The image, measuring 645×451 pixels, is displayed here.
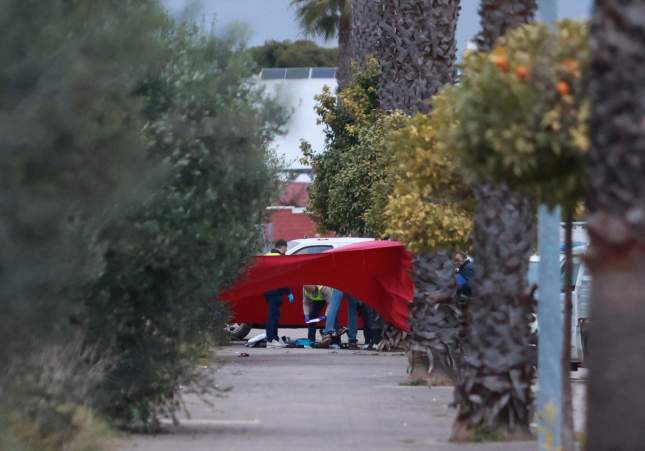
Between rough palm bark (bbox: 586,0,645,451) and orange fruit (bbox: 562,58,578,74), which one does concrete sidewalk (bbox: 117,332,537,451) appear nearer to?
orange fruit (bbox: 562,58,578,74)

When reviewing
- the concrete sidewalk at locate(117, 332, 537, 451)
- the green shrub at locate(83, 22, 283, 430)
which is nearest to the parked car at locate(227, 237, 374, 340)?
the concrete sidewalk at locate(117, 332, 537, 451)

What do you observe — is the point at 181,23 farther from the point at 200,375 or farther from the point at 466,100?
the point at 466,100

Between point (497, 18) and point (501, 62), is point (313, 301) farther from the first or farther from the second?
point (501, 62)

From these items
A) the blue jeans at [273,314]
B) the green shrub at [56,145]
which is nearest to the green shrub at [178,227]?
the green shrub at [56,145]

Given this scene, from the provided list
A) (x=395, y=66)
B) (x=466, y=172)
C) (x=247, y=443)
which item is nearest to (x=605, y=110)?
(x=466, y=172)

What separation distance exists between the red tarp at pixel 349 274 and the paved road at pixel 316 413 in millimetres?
1089

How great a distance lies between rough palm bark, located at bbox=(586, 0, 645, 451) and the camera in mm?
5855

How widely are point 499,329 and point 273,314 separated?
13.4 meters

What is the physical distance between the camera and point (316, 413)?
14.3 meters

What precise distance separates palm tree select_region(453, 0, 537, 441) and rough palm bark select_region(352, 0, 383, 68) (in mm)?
17382

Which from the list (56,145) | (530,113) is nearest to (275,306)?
(530,113)

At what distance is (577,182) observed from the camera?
8047mm

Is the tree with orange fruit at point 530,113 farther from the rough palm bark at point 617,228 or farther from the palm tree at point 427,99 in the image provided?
the palm tree at point 427,99

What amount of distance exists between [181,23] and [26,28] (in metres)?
5.93
